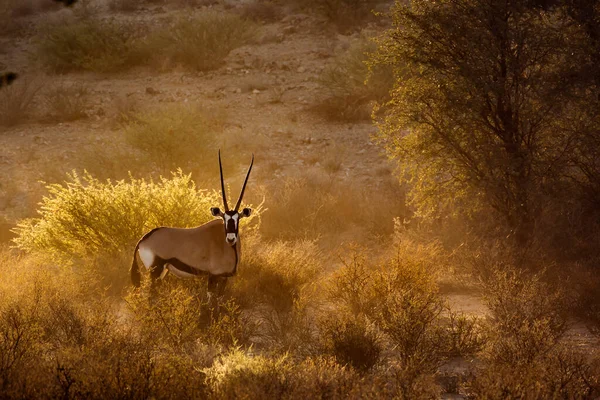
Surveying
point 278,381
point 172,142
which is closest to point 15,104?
point 172,142

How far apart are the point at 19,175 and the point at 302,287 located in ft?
30.7

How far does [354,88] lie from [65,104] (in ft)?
26.1

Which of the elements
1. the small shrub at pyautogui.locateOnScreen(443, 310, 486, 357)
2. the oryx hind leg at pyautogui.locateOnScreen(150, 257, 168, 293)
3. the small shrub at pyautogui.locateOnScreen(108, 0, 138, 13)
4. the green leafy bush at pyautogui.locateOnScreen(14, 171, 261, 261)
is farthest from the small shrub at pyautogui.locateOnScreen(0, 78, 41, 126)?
the small shrub at pyautogui.locateOnScreen(443, 310, 486, 357)

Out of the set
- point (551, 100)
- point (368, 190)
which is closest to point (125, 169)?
point (368, 190)

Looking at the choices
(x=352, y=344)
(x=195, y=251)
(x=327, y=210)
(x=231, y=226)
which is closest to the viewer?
(x=352, y=344)

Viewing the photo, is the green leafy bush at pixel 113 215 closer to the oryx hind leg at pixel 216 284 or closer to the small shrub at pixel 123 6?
the oryx hind leg at pixel 216 284

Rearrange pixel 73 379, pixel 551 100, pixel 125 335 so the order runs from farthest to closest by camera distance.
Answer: pixel 551 100 < pixel 125 335 < pixel 73 379

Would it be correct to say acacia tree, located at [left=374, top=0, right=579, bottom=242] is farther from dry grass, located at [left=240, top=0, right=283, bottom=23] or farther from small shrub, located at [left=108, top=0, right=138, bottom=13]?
Result: small shrub, located at [left=108, top=0, right=138, bottom=13]

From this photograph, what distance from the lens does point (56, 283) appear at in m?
9.33

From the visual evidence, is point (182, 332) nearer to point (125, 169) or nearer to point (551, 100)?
point (551, 100)

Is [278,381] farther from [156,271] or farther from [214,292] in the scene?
[156,271]

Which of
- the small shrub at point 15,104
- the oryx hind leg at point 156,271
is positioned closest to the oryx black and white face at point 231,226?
the oryx hind leg at point 156,271

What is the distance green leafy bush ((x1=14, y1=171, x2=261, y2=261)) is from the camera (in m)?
9.74

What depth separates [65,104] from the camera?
19.9 m
